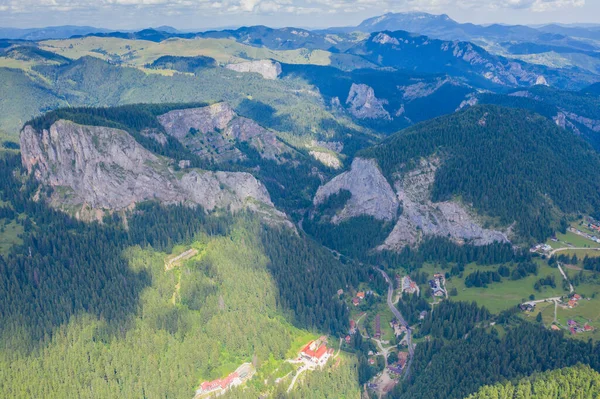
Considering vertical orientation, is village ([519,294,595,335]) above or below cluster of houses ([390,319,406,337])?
above

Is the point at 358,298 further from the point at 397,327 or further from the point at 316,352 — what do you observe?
the point at 316,352

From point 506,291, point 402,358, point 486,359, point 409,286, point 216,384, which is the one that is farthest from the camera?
point 409,286

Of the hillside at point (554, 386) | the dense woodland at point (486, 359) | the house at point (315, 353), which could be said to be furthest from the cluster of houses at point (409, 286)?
the hillside at point (554, 386)

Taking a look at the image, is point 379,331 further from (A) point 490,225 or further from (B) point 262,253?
(A) point 490,225

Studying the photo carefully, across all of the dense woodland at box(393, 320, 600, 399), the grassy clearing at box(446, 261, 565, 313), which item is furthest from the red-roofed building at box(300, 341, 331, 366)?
the grassy clearing at box(446, 261, 565, 313)

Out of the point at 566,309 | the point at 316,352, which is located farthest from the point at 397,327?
the point at 566,309

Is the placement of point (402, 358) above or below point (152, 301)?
below

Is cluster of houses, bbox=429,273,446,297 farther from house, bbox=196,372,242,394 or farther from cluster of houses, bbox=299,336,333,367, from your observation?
house, bbox=196,372,242,394
